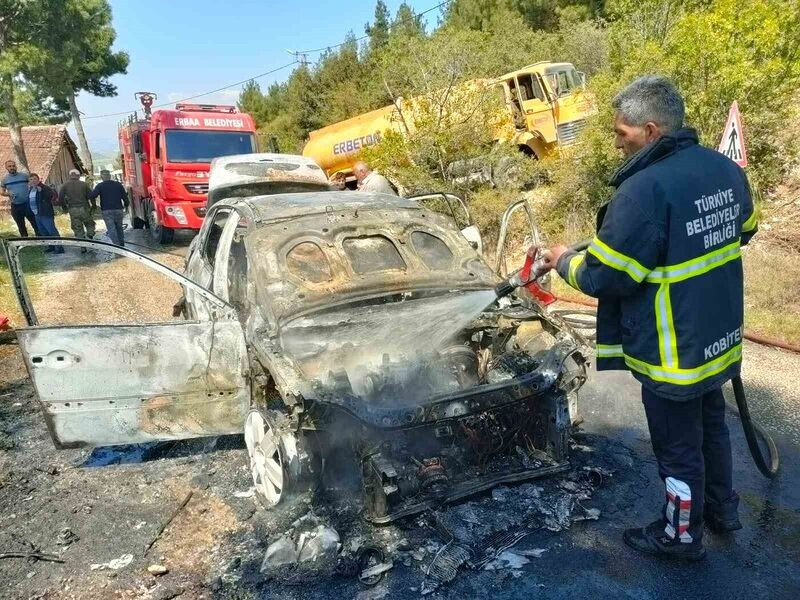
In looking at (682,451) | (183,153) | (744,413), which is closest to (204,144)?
(183,153)

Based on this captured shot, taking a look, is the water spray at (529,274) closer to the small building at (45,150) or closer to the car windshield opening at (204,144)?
the car windshield opening at (204,144)

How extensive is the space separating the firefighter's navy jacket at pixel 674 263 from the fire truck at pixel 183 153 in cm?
1118

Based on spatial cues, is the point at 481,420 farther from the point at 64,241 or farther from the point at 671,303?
the point at 64,241

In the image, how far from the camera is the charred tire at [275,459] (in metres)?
3.17

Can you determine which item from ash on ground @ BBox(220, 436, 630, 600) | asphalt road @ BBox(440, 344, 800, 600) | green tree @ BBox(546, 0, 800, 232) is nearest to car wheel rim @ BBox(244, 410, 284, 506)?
ash on ground @ BBox(220, 436, 630, 600)

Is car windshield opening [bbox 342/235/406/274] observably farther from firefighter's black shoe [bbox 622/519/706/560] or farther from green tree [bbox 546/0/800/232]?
green tree [bbox 546/0/800/232]

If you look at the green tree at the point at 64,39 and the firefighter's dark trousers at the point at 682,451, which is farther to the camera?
the green tree at the point at 64,39

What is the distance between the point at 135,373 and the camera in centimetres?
367

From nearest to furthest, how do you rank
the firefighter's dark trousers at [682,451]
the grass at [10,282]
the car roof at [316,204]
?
the firefighter's dark trousers at [682,451] → the car roof at [316,204] → the grass at [10,282]

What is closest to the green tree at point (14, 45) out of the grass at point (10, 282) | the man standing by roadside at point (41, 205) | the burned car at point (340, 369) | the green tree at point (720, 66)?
the grass at point (10, 282)

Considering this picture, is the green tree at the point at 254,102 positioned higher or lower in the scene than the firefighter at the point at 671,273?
higher

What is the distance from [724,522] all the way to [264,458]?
252cm

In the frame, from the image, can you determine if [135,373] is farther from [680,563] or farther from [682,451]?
[680,563]

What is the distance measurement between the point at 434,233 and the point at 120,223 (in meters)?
9.98
